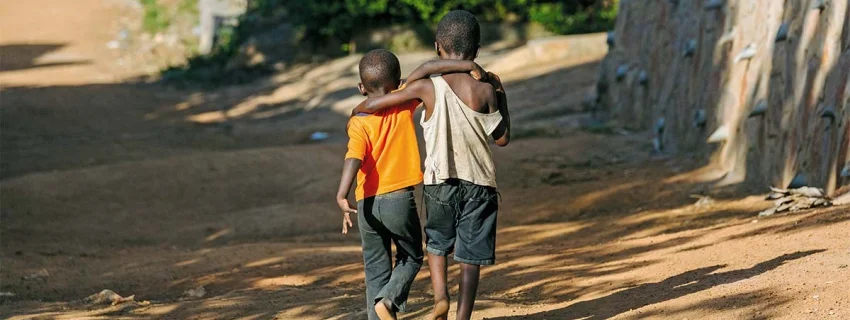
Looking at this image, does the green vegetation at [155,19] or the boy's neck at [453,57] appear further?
the green vegetation at [155,19]

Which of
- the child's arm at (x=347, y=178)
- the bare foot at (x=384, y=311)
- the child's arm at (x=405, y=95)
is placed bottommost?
the bare foot at (x=384, y=311)

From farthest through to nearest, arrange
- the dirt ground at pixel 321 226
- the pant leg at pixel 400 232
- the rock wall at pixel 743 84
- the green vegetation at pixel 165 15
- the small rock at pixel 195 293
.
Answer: the green vegetation at pixel 165 15 < the rock wall at pixel 743 84 < the small rock at pixel 195 293 < the dirt ground at pixel 321 226 < the pant leg at pixel 400 232

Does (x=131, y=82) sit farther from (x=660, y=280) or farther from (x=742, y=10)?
(x=660, y=280)

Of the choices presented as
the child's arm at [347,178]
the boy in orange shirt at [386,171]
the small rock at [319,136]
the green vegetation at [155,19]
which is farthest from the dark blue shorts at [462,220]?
the green vegetation at [155,19]

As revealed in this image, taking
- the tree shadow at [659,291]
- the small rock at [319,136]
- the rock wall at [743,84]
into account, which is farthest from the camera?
the small rock at [319,136]

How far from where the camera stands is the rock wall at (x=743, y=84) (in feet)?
27.2

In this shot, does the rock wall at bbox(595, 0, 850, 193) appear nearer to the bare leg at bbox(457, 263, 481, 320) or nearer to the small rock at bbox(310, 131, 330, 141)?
the bare leg at bbox(457, 263, 481, 320)

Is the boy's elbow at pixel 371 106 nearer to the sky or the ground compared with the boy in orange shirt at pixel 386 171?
nearer to the sky

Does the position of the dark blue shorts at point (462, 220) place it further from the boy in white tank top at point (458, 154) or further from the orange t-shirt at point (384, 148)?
the orange t-shirt at point (384, 148)

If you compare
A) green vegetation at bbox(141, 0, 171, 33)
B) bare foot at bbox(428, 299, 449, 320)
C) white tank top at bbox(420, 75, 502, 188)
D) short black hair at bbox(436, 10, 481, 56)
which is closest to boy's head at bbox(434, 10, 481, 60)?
short black hair at bbox(436, 10, 481, 56)

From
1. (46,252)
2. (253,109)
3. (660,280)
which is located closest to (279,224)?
(46,252)

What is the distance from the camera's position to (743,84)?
1021 cm

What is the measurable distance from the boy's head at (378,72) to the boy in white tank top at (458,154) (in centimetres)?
9

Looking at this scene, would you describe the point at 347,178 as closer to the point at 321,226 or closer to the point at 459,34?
the point at 459,34
